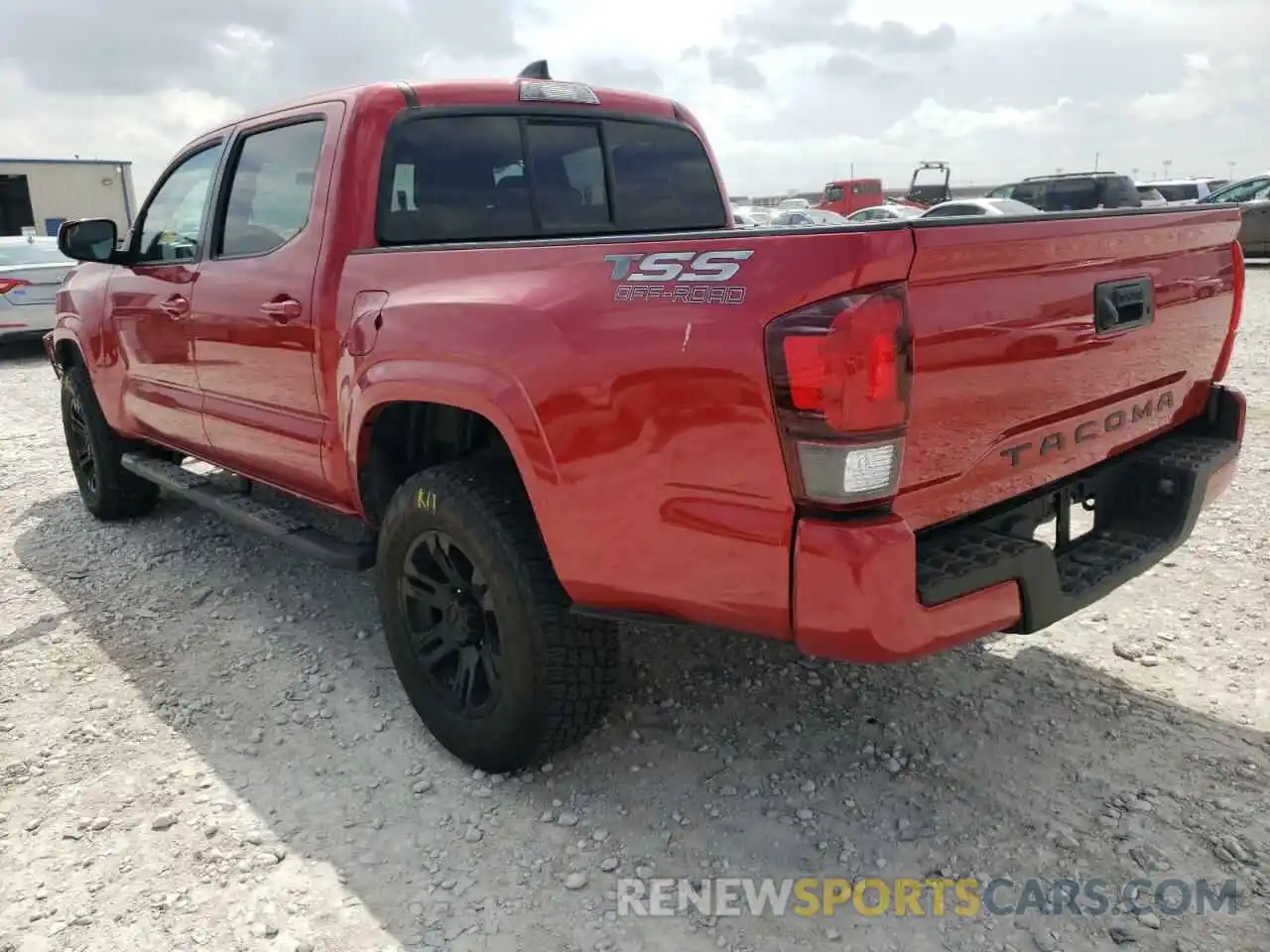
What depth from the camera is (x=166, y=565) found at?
4766 mm

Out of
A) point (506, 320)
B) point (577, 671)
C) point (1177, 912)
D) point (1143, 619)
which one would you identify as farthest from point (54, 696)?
point (1143, 619)

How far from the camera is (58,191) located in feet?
102

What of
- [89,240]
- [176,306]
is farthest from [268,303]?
[89,240]

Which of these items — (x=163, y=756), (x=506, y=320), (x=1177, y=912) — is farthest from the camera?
(x=163, y=756)

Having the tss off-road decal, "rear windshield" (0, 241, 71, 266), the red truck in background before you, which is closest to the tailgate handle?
the tss off-road decal

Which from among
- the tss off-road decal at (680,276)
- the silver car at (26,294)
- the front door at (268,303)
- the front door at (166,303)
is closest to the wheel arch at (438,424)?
the front door at (268,303)

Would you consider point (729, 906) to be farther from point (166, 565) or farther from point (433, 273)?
point (166, 565)

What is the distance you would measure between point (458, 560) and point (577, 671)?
19.8 inches

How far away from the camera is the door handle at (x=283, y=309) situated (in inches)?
131

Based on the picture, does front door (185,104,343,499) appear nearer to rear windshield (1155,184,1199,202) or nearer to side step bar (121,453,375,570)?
side step bar (121,453,375,570)

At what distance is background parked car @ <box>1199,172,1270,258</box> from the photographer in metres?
15.3

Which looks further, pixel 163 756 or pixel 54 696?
pixel 54 696

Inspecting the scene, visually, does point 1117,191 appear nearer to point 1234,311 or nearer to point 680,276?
point 1234,311

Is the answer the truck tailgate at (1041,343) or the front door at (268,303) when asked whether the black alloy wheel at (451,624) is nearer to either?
the front door at (268,303)
